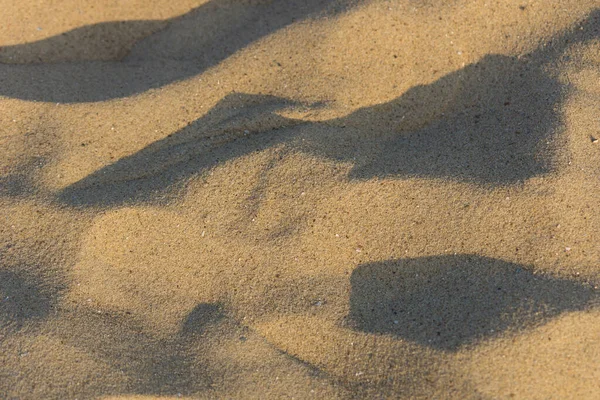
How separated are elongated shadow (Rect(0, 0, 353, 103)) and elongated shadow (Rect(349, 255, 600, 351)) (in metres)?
1.36

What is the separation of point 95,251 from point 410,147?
1478 mm

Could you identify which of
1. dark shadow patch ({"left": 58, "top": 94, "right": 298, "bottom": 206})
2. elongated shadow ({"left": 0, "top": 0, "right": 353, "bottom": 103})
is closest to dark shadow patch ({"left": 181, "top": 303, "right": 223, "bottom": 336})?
dark shadow patch ({"left": 58, "top": 94, "right": 298, "bottom": 206})

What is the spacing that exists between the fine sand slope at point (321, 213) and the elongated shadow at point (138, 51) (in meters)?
0.02

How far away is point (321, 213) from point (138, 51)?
4.81 feet

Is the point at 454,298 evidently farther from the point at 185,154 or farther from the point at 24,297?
the point at 24,297

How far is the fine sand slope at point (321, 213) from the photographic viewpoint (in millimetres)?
1952

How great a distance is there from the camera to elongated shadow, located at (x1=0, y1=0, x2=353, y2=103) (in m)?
2.52

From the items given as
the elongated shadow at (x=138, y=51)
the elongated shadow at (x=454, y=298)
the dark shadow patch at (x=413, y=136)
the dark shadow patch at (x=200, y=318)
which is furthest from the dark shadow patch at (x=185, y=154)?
the elongated shadow at (x=454, y=298)

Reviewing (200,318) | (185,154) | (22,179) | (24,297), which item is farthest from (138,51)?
(200,318)

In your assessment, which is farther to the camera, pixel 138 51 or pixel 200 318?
pixel 138 51

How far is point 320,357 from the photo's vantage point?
2.00 metres

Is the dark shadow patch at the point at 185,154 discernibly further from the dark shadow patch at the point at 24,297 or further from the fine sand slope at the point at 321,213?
the dark shadow patch at the point at 24,297

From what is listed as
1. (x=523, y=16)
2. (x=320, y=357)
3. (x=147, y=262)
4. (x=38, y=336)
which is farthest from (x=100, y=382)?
(x=523, y=16)

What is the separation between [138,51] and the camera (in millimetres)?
2742
